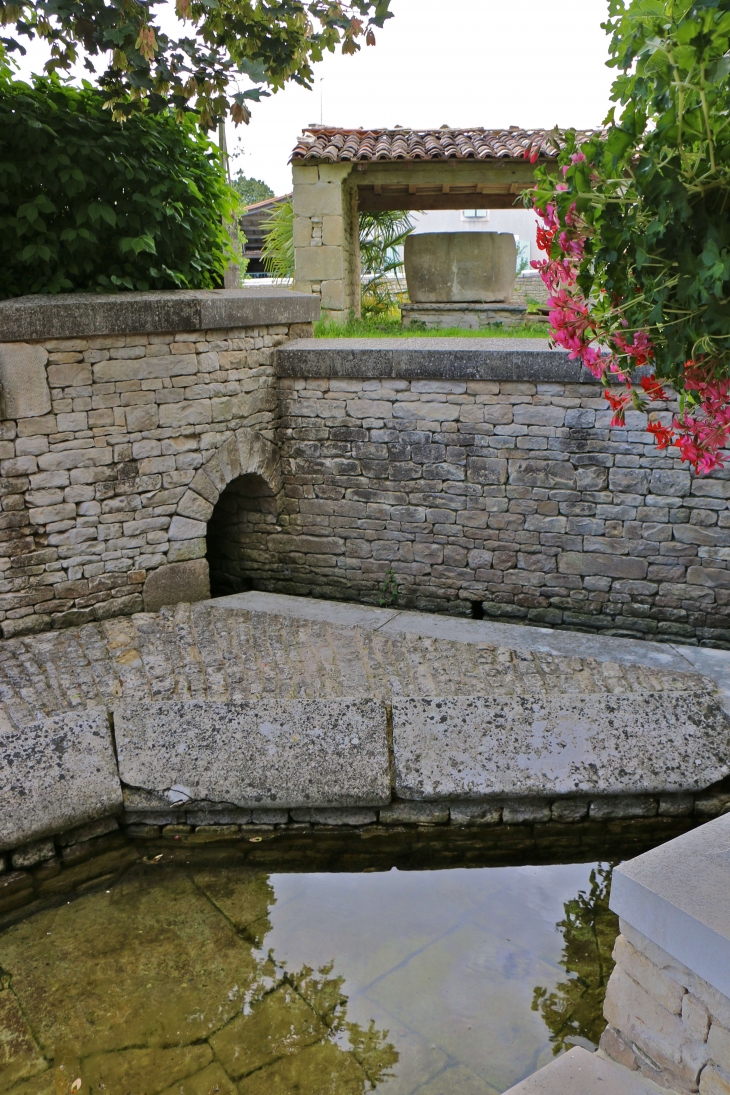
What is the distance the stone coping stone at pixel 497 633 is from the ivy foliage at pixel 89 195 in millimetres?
2690

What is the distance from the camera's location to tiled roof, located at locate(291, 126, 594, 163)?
383 inches

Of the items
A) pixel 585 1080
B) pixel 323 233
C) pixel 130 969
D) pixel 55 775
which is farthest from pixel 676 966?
pixel 323 233

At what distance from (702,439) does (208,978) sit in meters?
3.17

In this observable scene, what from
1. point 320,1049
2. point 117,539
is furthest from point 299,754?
point 117,539

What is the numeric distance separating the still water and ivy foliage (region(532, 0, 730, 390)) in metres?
2.84

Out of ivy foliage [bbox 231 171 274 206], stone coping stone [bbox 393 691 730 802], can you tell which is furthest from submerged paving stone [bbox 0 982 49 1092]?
ivy foliage [bbox 231 171 274 206]

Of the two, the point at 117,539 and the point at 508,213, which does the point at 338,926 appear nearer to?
the point at 117,539

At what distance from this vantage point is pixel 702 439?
2070 millimetres

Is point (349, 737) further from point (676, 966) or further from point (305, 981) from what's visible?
point (676, 966)

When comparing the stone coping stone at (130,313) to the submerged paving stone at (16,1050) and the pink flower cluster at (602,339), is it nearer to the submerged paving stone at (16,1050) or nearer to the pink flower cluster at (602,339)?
the submerged paving stone at (16,1050)

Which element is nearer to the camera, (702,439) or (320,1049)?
(702,439)

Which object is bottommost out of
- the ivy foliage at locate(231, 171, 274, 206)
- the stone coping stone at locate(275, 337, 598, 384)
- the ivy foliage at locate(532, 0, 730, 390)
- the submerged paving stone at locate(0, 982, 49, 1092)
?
the submerged paving stone at locate(0, 982, 49, 1092)

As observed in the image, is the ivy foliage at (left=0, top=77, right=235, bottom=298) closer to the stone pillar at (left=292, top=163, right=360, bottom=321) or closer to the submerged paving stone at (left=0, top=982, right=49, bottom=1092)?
the stone pillar at (left=292, top=163, right=360, bottom=321)

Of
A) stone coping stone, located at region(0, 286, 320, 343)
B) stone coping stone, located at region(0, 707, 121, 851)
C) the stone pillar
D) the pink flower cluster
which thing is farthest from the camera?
the stone pillar
